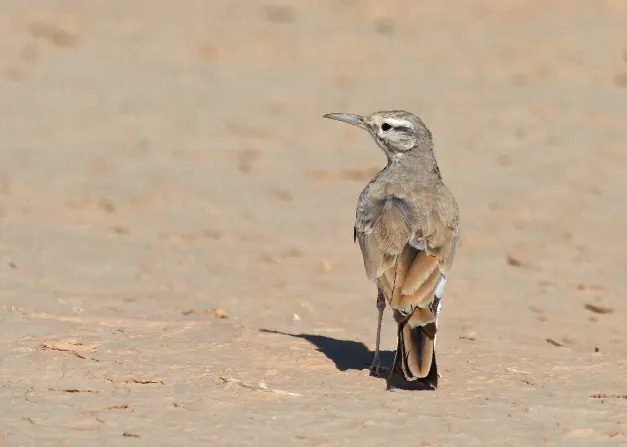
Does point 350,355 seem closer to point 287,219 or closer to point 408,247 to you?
point 408,247

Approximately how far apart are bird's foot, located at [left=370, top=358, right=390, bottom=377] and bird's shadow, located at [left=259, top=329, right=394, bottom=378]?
5.0 inches

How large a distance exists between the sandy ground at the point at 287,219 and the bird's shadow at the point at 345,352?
4 centimetres

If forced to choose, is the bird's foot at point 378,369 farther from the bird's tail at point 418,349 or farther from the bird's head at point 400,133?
the bird's head at point 400,133

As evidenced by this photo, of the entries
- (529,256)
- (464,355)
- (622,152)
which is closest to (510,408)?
(464,355)

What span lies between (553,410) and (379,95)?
1070 cm

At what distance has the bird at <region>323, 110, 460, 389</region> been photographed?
7094mm

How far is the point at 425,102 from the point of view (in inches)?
665

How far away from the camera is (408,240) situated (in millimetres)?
7652

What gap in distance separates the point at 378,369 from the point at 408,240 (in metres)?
0.79

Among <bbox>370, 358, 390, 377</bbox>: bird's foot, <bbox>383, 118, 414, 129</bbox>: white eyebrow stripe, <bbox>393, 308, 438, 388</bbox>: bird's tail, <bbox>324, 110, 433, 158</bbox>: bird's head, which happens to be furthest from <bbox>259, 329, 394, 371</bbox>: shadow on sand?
<bbox>383, 118, 414, 129</bbox>: white eyebrow stripe

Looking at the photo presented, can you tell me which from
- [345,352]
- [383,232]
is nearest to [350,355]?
[345,352]

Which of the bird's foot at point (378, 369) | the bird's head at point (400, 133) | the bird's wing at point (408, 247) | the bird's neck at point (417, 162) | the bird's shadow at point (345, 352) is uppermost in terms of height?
the bird's head at point (400, 133)

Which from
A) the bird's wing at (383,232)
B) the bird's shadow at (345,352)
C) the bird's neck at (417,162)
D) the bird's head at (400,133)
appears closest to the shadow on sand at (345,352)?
the bird's shadow at (345,352)

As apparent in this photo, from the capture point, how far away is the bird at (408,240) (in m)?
7.09
